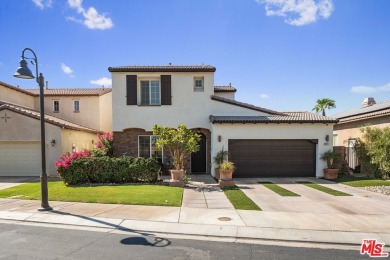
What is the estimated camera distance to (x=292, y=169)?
606 inches

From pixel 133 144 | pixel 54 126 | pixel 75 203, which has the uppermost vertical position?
pixel 54 126

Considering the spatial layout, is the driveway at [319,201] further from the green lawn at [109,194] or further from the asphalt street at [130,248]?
the green lawn at [109,194]

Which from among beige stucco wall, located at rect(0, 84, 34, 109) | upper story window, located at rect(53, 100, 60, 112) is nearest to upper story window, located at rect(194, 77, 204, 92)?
upper story window, located at rect(53, 100, 60, 112)

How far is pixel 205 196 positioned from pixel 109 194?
12.7 ft

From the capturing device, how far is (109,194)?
1041cm

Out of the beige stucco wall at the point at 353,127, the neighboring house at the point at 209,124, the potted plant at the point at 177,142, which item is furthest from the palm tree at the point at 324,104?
the potted plant at the point at 177,142

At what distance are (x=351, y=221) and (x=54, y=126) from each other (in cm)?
1609

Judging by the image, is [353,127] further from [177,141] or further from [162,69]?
[162,69]

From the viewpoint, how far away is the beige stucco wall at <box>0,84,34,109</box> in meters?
20.1

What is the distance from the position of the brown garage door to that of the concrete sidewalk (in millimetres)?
6404

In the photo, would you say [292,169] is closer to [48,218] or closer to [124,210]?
[124,210]

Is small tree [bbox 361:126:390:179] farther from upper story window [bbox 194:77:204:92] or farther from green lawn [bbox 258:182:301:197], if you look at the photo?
upper story window [bbox 194:77:204:92]

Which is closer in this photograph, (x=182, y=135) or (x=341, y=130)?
(x=182, y=135)

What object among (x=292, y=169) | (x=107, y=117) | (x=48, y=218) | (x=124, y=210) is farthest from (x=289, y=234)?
(x=107, y=117)
